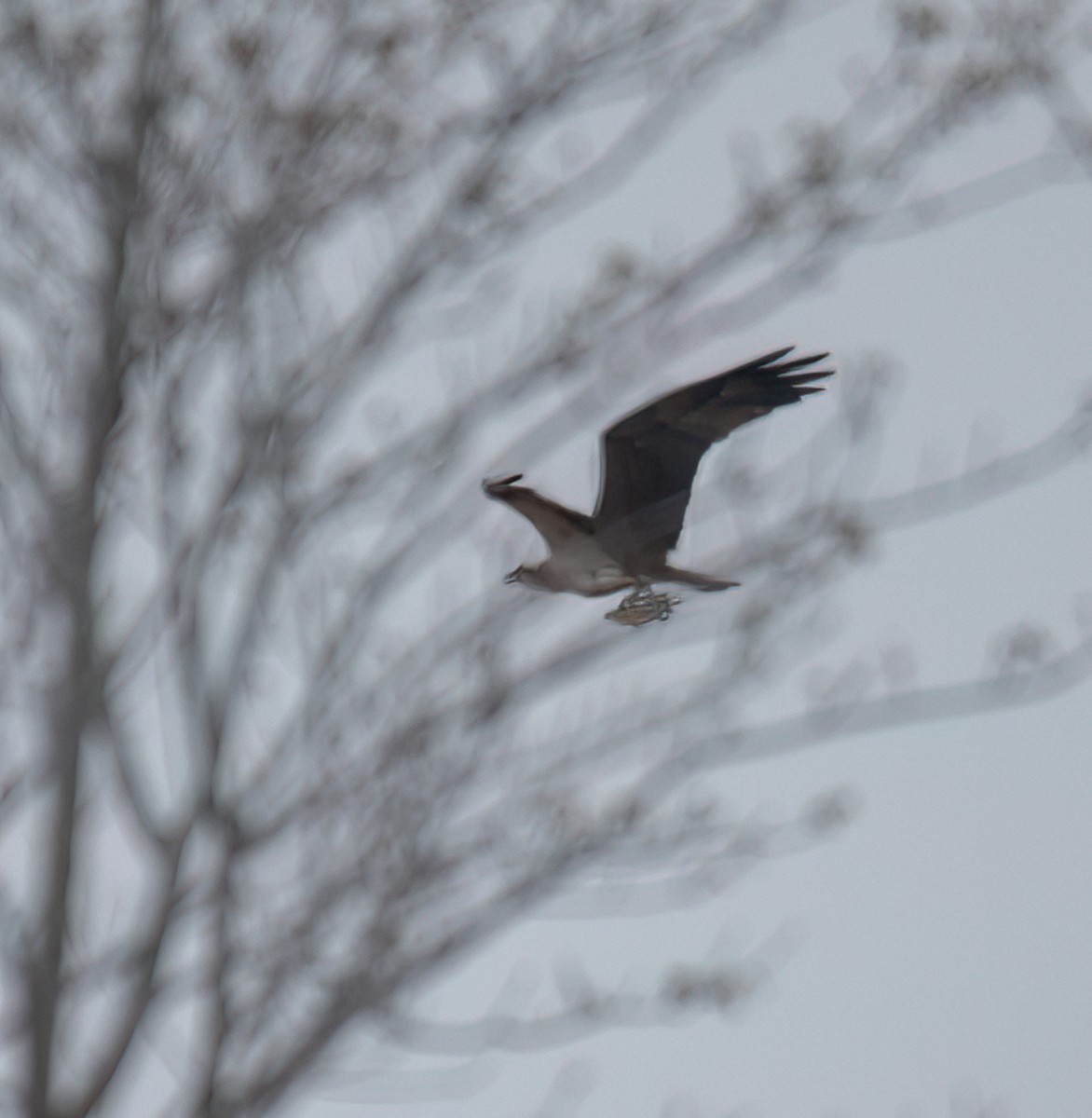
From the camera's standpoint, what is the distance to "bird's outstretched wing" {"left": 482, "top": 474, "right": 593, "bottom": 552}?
8.21 ft

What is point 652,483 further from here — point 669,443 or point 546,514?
point 546,514

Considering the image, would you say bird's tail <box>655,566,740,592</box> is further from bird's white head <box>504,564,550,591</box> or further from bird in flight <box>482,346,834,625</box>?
bird's white head <box>504,564,550,591</box>

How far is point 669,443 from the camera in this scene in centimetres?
252

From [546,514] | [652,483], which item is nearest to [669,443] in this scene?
[652,483]

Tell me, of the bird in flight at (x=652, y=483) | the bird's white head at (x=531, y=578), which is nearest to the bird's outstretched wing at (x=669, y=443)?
the bird in flight at (x=652, y=483)

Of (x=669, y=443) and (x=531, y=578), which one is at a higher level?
(x=669, y=443)

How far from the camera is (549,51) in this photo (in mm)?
3760

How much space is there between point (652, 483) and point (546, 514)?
0.17 m

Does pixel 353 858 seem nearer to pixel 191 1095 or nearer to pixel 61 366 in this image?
pixel 191 1095

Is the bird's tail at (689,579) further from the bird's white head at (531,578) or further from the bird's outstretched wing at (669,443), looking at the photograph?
the bird's white head at (531,578)

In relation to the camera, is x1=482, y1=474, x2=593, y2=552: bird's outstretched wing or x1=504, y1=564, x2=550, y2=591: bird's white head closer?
x1=482, y1=474, x2=593, y2=552: bird's outstretched wing

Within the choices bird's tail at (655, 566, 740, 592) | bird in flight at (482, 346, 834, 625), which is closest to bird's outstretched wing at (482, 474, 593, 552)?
bird in flight at (482, 346, 834, 625)

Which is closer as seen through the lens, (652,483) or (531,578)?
(652,483)

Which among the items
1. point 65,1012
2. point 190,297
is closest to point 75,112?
point 190,297
